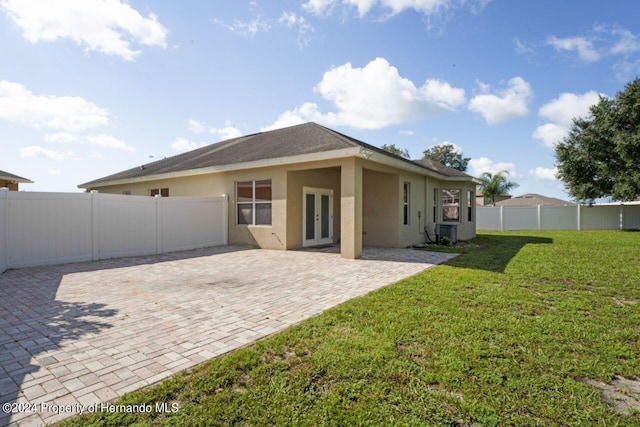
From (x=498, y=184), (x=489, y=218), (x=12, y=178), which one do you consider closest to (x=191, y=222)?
(x=12, y=178)

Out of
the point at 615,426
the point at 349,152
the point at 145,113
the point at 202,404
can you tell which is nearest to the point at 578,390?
the point at 615,426

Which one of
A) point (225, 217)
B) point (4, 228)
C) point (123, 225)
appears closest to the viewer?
point (4, 228)

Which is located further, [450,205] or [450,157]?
[450,157]

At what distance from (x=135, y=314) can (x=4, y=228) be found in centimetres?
579

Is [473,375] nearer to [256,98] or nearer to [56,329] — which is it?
[56,329]

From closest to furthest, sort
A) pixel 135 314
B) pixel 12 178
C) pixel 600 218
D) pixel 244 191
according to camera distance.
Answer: pixel 135 314 < pixel 244 191 < pixel 12 178 < pixel 600 218

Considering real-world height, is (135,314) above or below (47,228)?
below

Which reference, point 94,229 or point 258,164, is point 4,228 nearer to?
point 94,229

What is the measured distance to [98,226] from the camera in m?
9.14

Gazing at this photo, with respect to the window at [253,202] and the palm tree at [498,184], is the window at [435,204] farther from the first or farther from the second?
the palm tree at [498,184]

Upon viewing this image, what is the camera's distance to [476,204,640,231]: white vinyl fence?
21.5 m

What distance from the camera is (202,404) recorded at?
228 centimetres

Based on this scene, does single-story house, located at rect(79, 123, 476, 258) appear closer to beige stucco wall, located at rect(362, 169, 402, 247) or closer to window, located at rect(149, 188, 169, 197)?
beige stucco wall, located at rect(362, 169, 402, 247)

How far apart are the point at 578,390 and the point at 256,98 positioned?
1263 centimetres
